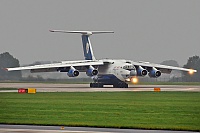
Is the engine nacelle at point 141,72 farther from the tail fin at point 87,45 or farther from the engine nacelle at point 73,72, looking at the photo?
the tail fin at point 87,45

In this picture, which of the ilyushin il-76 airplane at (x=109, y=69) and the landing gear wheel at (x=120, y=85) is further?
the landing gear wheel at (x=120, y=85)

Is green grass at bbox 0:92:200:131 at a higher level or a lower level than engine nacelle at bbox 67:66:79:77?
lower

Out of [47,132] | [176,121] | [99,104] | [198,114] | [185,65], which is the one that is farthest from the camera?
[185,65]

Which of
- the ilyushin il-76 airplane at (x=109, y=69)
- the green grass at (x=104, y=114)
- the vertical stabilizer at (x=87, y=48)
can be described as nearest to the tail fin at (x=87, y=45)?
the vertical stabilizer at (x=87, y=48)

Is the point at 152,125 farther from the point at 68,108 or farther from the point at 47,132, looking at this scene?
the point at 68,108

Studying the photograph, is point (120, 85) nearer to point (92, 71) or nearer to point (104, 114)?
point (92, 71)

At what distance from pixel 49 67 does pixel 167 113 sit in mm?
39324

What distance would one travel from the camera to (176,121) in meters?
28.2

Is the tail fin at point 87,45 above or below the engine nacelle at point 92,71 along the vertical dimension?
above

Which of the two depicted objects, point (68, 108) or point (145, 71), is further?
point (145, 71)

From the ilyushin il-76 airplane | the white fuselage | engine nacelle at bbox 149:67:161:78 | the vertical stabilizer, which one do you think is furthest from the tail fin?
engine nacelle at bbox 149:67:161:78

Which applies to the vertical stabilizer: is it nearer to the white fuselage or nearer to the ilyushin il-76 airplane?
the ilyushin il-76 airplane

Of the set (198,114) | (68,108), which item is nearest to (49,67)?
(68,108)

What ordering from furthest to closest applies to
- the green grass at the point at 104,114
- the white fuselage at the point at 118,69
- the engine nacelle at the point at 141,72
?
the engine nacelle at the point at 141,72, the white fuselage at the point at 118,69, the green grass at the point at 104,114
